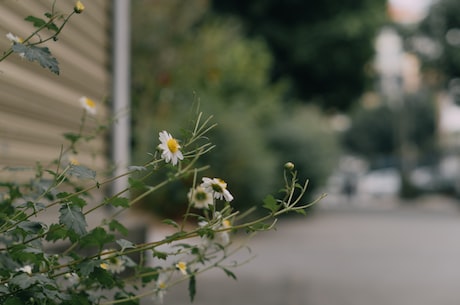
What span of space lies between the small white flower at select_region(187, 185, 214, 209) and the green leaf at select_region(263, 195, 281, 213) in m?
0.15

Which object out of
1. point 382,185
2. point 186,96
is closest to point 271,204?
point 186,96

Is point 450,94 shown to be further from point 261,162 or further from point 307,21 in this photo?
point 261,162

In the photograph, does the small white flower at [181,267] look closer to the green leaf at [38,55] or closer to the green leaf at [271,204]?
the green leaf at [271,204]

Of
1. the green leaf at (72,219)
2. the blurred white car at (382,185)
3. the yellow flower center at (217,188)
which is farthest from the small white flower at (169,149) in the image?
the blurred white car at (382,185)

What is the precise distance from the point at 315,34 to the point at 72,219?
2394cm

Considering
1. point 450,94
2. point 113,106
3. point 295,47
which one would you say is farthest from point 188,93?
point 450,94

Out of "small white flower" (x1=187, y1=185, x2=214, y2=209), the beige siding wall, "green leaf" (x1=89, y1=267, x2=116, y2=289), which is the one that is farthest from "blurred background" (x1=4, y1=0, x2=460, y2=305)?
"green leaf" (x1=89, y1=267, x2=116, y2=289)

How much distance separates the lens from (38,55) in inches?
66.8

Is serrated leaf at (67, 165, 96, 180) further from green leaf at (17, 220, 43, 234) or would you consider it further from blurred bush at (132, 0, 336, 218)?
blurred bush at (132, 0, 336, 218)

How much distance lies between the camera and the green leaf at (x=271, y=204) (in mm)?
1750

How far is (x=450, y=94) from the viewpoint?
2834cm

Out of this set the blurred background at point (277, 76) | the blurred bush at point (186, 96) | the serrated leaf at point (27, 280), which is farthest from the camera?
the blurred background at point (277, 76)

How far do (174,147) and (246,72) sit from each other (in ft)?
55.1

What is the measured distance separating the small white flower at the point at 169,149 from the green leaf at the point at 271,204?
0.24 metres
